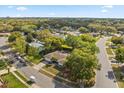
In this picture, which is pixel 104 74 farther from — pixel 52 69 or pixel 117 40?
pixel 117 40

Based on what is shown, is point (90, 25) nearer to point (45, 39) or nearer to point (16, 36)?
point (45, 39)

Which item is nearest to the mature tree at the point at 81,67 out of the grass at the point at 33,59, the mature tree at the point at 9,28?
the grass at the point at 33,59

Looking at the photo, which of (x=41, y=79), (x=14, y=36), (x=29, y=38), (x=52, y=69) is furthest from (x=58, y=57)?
(x=14, y=36)

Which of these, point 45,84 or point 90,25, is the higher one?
point 90,25
